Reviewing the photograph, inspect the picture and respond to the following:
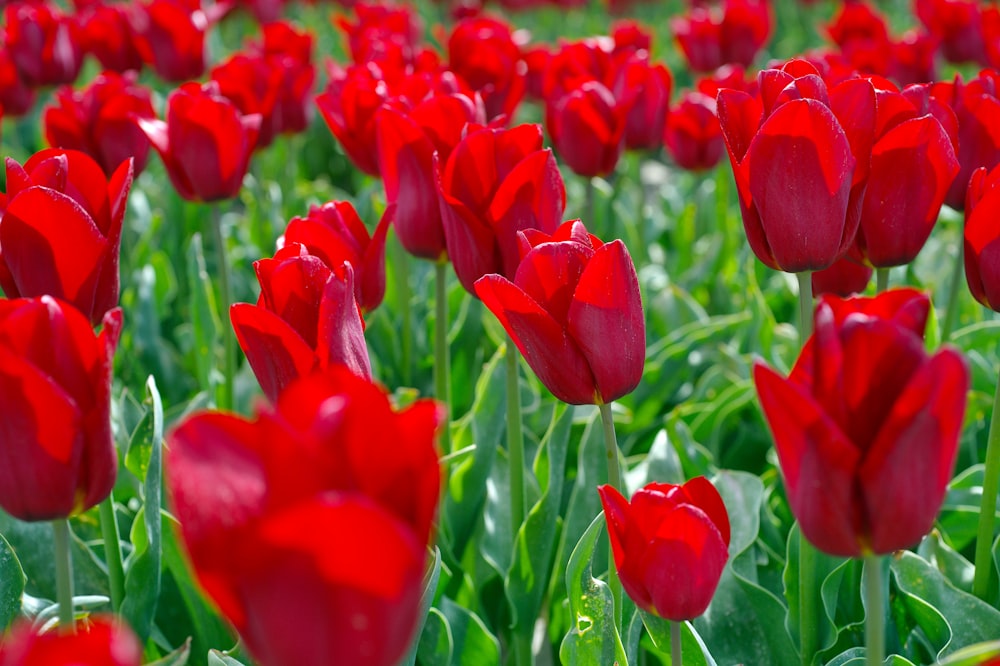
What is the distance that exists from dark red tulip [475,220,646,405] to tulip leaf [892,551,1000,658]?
0.45 m

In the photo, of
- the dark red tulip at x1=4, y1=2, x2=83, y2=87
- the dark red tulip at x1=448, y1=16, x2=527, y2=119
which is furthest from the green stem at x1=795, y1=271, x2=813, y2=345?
the dark red tulip at x1=4, y1=2, x2=83, y2=87

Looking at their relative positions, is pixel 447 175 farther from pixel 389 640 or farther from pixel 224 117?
pixel 389 640

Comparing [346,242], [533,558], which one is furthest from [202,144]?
[533,558]

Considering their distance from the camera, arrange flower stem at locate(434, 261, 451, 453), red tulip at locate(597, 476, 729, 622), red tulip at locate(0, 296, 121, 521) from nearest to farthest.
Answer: red tulip at locate(0, 296, 121, 521), red tulip at locate(597, 476, 729, 622), flower stem at locate(434, 261, 451, 453)

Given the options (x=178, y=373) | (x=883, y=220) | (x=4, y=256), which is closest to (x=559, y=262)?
(x=883, y=220)

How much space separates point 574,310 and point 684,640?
0.39m

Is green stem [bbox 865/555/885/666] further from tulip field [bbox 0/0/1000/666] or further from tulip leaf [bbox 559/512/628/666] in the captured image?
tulip leaf [bbox 559/512/628/666]

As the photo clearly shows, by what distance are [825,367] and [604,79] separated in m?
1.71

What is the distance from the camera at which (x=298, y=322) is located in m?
0.88

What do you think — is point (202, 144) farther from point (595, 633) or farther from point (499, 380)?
point (595, 633)

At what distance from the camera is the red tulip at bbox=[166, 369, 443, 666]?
1.53ft

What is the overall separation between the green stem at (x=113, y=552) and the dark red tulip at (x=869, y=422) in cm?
80

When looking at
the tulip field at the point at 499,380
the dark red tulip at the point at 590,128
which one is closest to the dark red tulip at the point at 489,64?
the tulip field at the point at 499,380

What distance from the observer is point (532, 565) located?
1421mm
